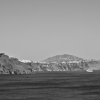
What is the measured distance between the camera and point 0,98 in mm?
72750

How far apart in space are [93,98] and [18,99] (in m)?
17.4

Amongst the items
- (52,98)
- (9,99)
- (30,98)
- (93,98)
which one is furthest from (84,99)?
(9,99)

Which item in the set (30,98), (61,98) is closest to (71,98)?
(61,98)

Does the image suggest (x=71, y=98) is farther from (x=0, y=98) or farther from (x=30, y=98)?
(x=0, y=98)

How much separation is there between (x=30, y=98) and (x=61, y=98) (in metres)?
7.30

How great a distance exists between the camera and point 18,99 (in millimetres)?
71312

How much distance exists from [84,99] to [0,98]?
19585 millimetres

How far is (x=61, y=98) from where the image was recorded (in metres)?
72.8

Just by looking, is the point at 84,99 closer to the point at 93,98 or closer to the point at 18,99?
the point at 93,98

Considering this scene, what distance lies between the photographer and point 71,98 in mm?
72500

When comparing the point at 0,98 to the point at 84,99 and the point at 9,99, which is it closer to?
the point at 9,99

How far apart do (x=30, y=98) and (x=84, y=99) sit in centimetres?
1267

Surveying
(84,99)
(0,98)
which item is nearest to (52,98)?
(84,99)

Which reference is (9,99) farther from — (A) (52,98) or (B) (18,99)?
(A) (52,98)
